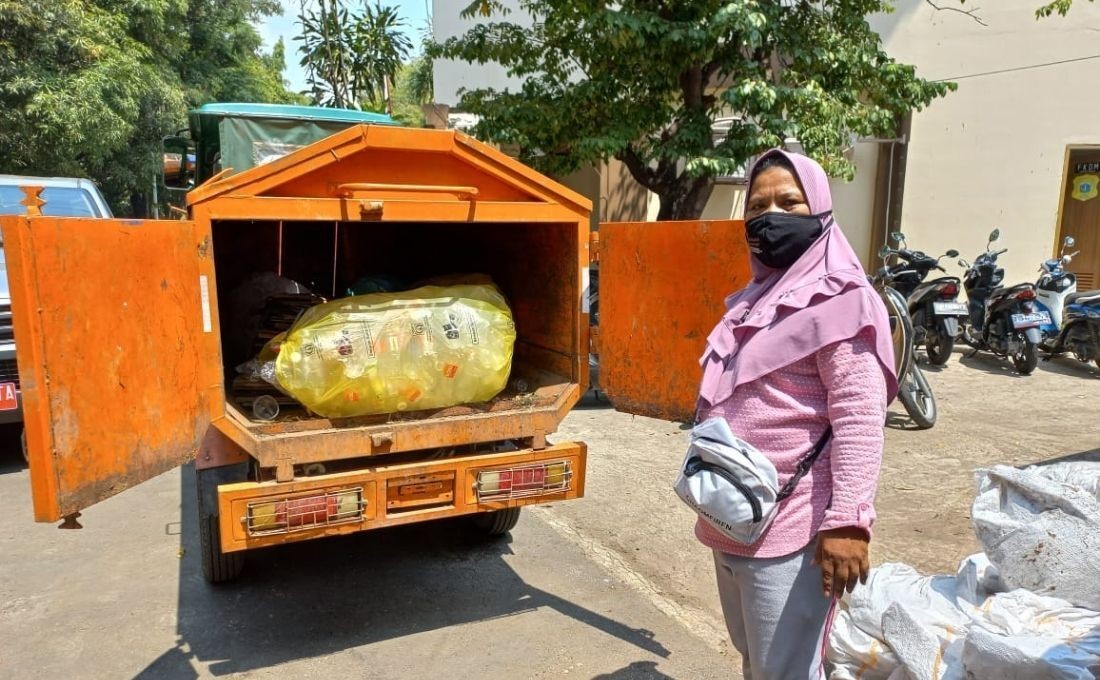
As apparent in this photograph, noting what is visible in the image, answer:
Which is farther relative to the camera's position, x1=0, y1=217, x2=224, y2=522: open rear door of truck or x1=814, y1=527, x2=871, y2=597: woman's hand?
x1=0, y1=217, x2=224, y2=522: open rear door of truck

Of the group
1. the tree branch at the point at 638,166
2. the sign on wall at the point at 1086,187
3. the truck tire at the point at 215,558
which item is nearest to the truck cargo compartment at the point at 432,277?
the truck tire at the point at 215,558

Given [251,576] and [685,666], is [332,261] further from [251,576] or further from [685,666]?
[685,666]

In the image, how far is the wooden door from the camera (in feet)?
30.3

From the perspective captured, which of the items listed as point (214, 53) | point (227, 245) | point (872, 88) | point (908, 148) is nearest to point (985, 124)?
point (908, 148)

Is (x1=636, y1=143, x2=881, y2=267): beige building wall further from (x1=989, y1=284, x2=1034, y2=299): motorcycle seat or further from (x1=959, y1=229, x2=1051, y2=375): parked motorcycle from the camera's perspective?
(x1=989, y1=284, x2=1034, y2=299): motorcycle seat

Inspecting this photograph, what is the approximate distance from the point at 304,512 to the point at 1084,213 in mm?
10143

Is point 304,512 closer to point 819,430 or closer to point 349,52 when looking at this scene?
point 819,430

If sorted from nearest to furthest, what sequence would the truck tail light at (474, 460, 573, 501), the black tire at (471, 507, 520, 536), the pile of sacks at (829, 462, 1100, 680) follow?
1. the pile of sacks at (829, 462, 1100, 680)
2. the truck tail light at (474, 460, 573, 501)
3. the black tire at (471, 507, 520, 536)

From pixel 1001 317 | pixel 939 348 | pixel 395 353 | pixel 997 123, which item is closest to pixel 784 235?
pixel 395 353

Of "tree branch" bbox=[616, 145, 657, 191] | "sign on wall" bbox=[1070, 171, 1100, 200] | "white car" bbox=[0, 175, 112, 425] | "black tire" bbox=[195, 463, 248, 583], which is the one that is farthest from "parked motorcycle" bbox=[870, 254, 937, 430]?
"white car" bbox=[0, 175, 112, 425]

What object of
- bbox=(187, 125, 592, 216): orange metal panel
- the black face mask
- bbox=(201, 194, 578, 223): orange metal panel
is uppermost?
bbox=(187, 125, 592, 216): orange metal panel

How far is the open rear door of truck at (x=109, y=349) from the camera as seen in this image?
2184 millimetres

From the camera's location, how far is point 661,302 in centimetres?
330

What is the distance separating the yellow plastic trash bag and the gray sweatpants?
167 centimetres
